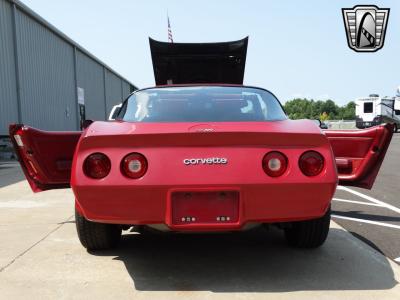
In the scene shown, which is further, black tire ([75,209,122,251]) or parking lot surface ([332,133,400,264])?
parking lot surface ([332,133,400,264])

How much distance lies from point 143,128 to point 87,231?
3.63ft

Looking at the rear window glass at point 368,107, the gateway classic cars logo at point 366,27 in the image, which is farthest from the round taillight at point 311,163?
the rear window glass at point 368,107

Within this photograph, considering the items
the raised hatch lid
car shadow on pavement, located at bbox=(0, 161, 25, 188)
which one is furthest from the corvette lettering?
car shadow on pavement, located at bbox=(0, 161, 25, 188)

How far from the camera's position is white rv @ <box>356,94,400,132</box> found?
33438 millimetres

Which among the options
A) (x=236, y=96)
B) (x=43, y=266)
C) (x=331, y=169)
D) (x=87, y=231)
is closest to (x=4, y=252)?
(x=43, y=266)

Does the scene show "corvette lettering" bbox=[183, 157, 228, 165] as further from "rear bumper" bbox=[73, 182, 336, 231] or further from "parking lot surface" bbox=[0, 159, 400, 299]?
"parking lot surface" bbox=[0, 159, 400, 299]

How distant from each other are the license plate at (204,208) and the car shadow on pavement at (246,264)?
19.8 inches

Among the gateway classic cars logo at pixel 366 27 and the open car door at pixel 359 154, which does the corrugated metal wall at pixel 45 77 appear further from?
the open car door at pixel 359 154

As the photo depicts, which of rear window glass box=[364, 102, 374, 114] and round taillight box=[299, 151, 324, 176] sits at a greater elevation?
round taillight box=[299, 151, 324, 176]

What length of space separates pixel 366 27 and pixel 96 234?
37.5ft

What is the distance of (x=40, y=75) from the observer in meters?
19.3

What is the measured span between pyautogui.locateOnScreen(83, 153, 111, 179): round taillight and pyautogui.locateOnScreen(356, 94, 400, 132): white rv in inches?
1300

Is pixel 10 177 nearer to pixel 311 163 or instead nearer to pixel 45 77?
pixel 311 163

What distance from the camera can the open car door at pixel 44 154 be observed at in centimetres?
369
